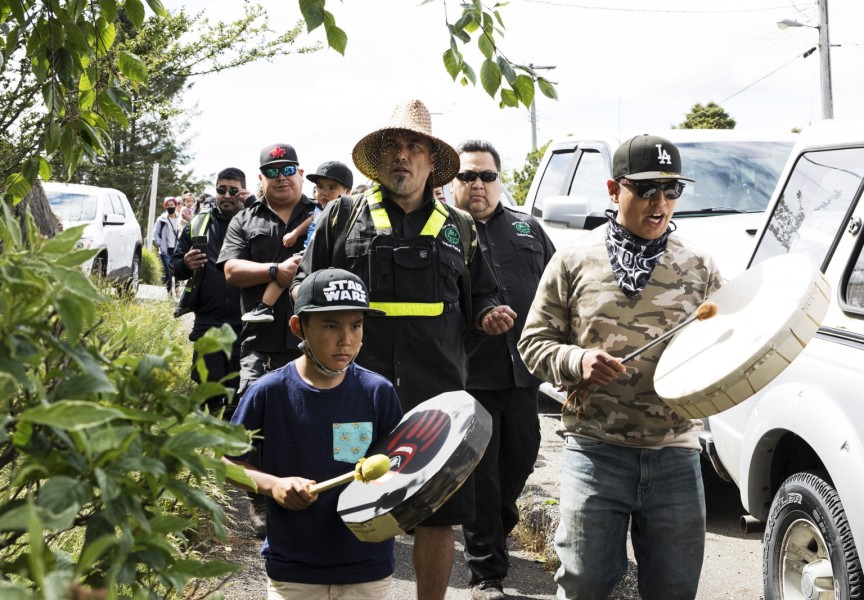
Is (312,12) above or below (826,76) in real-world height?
below

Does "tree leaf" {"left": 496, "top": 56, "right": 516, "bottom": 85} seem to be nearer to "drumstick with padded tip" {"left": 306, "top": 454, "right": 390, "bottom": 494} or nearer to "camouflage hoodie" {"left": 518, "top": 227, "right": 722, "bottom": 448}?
"camouflage hoodie" {"left": 518, "top": 227, "right": 722, "bottom": 448}

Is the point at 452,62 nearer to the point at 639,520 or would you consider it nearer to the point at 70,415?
the point at 639,520

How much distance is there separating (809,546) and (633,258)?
1.35 metres

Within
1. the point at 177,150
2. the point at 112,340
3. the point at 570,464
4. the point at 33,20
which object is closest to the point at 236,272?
the point at 33,20

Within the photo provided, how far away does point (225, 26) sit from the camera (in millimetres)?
13047

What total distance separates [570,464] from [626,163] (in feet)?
3.46

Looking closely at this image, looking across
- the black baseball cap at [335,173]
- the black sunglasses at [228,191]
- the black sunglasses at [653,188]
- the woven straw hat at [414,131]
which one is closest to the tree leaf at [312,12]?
the black sunglasses at [653,188]

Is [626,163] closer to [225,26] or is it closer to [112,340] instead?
[112,340]

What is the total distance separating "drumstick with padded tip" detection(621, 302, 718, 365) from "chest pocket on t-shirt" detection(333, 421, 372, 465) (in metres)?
0.86

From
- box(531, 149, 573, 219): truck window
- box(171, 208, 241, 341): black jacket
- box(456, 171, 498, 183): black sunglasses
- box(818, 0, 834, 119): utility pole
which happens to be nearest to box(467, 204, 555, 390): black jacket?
box(456, 171, 498, 183): black sunglasses

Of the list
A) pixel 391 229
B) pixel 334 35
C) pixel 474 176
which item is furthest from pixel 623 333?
pixel 474 176

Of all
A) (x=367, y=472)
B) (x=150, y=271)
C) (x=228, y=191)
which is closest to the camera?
Result: (x=367, y=472)

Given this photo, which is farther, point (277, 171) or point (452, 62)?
point (277, 171)

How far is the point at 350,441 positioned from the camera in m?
3.43
